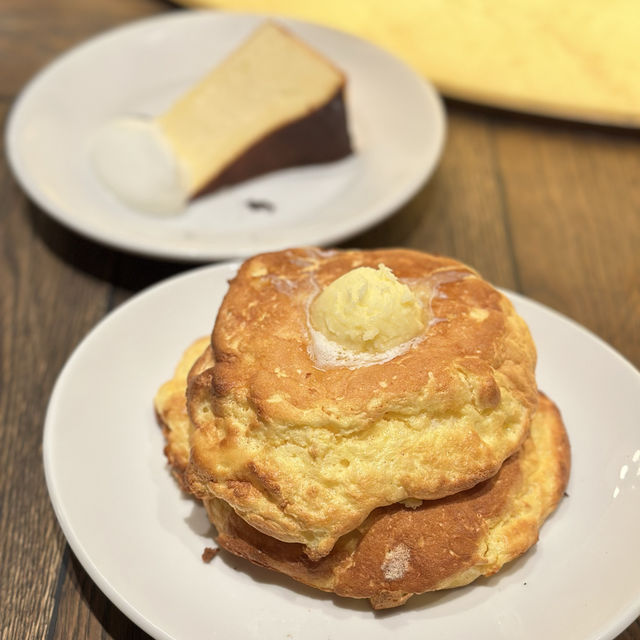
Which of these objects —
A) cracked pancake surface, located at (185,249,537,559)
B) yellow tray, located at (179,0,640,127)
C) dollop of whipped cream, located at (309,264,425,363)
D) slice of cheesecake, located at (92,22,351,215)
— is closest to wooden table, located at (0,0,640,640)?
yellow tray, located at (179,0,640,127)

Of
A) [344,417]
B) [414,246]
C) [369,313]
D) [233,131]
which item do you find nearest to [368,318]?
[369,313]

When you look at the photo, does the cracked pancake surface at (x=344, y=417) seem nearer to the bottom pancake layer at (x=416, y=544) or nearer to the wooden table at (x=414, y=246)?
the bottom pancake layer at (x=416, y=544)

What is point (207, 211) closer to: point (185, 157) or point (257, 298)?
point (185, 157)

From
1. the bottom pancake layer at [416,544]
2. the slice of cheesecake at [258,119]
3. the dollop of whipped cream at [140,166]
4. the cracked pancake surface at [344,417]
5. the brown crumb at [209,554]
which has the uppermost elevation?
the cracked pancake surface at [344,417]

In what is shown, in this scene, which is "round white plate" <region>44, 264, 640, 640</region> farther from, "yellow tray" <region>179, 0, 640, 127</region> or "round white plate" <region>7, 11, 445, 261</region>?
"yellow tray" <region>179, 0, 640, 127</region>

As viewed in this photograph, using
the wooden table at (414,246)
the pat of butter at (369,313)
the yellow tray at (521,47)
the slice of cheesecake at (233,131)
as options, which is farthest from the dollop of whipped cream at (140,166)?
the pat of butter at (369,313)

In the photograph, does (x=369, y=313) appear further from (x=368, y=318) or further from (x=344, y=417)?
(x=344, y=417)

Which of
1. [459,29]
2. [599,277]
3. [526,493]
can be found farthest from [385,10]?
[526,493]
